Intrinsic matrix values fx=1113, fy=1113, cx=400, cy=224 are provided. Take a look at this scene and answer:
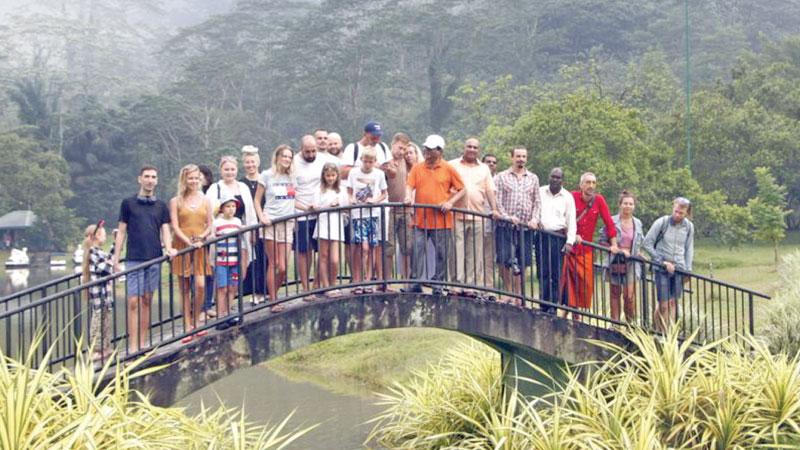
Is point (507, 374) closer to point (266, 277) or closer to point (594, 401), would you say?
point (594, 401)

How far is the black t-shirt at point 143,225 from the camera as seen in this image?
8.74 metres

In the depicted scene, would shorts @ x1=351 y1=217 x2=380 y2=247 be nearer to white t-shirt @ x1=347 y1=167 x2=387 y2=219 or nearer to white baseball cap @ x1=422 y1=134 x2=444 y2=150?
white t-shirt @ x1=347 y1=167 x2=387 y2=219

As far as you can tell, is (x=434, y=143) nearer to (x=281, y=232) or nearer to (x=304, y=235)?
(x=304, y=235)

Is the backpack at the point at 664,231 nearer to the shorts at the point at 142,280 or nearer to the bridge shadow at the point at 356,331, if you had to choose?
the bridge shadow at the point at 356,331

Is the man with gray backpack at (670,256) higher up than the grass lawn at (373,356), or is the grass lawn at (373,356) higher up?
the man with gray backpack at (670,256)

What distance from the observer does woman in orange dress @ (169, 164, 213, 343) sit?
8.84 metres

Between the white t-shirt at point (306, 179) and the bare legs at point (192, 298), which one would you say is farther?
the white t-shirt at point (306, 179)

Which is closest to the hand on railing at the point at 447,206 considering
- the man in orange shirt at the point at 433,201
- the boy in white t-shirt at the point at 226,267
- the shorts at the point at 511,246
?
the man in orange shirt at the point at 433,201

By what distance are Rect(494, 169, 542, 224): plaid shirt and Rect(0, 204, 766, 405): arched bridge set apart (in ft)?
0.65

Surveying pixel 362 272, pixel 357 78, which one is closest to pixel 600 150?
pixel 362 272

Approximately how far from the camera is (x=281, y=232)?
9484mm

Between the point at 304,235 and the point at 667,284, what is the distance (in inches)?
153

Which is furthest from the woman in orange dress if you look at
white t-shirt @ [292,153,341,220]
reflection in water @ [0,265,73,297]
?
reflection in water @ [0,265,73,297]

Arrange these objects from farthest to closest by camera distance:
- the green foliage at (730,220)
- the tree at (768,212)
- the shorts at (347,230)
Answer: the green foliage at (730,220), the tree at (768,212), the shorts at (347,230)
